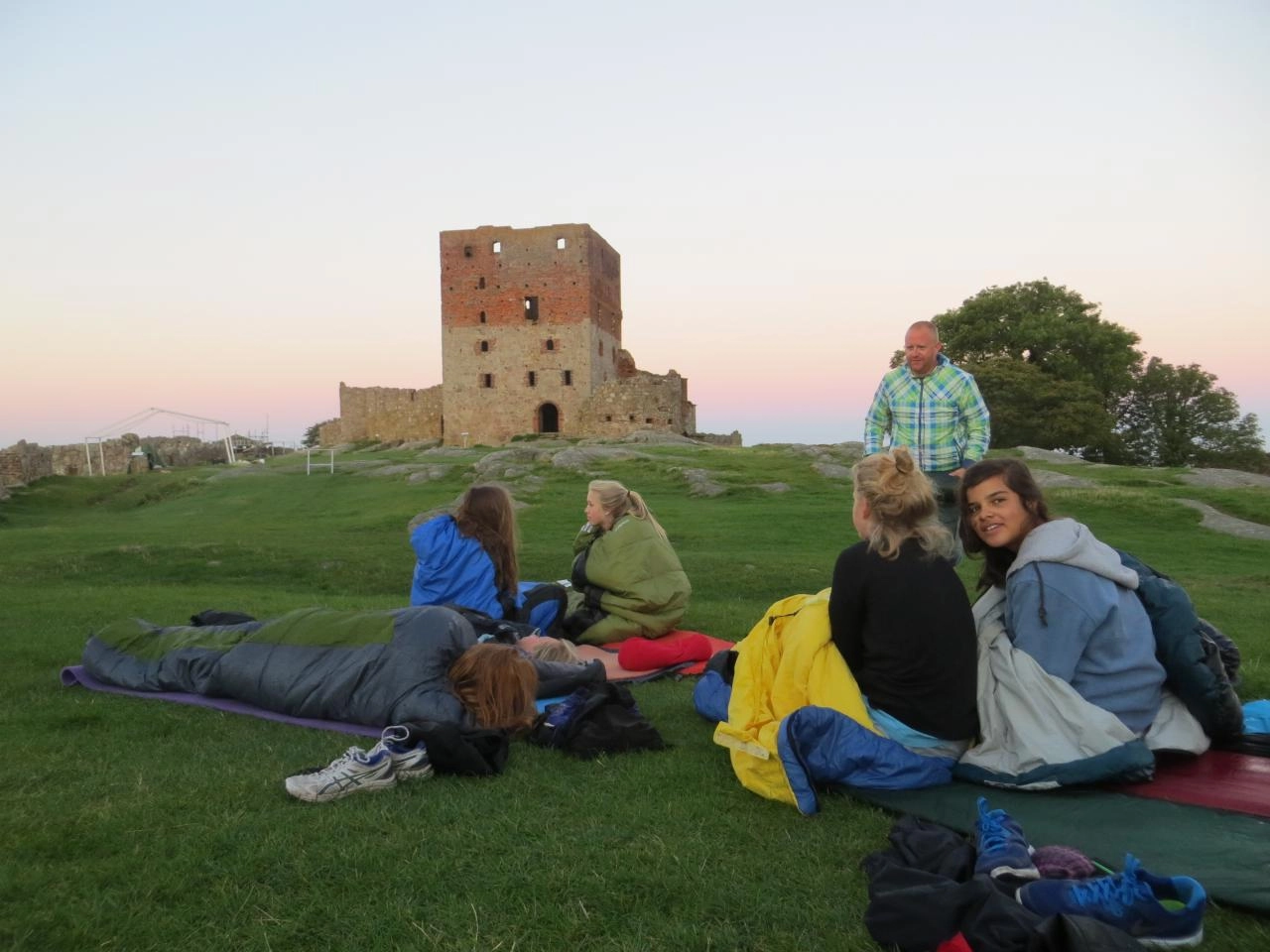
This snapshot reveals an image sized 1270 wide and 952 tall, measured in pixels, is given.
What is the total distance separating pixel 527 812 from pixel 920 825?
1.58 m

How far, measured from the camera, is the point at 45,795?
404 cm

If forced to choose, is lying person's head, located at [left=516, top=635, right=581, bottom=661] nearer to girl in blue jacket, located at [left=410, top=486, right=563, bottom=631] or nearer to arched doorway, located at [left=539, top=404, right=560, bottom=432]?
girl in blue jacket, located at [left=410, top=486, right=563, bottom=631]

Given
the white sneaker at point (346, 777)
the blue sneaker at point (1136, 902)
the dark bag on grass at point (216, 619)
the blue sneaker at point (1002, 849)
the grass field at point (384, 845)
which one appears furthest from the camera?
the dark bag on grass at point (216, 619)

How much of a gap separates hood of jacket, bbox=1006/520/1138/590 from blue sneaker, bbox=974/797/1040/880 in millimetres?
1221

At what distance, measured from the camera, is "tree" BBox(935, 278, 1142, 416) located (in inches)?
1644

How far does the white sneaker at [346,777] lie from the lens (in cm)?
399

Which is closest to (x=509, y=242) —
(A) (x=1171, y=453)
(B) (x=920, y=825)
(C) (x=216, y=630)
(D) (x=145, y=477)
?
(D) (x=145, y=477)

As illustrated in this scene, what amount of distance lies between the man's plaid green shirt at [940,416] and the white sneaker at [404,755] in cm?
466

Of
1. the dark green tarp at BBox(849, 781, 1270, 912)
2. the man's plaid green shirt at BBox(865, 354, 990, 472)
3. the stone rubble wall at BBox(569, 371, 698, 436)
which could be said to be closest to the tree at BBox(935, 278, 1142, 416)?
the stone rubble wall at BBox(569, 371, 698, 436)

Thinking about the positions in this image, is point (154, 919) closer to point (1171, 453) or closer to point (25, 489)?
point (25, 489)

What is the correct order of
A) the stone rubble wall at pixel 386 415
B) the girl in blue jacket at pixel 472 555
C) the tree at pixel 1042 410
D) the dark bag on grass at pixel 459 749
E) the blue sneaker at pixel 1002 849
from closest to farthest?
the blue sneaker at pixel 1002 849, the dark bag on grass at pixel 459 749, the girl in blue jacket at pixel 472 555, the tree at pixel 1042 410, the stone rubble wall at pixel 386 415

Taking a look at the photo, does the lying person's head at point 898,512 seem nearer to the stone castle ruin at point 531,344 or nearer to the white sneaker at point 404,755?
the white sneaker at point 404,755

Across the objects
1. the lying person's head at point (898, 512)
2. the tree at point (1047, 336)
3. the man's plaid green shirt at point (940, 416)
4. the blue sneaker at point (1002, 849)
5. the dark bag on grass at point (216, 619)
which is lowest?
the blue sneaker at point (1002, 849)

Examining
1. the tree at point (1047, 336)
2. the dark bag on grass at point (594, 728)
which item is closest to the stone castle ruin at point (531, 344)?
the tree at point (1047, 336)
